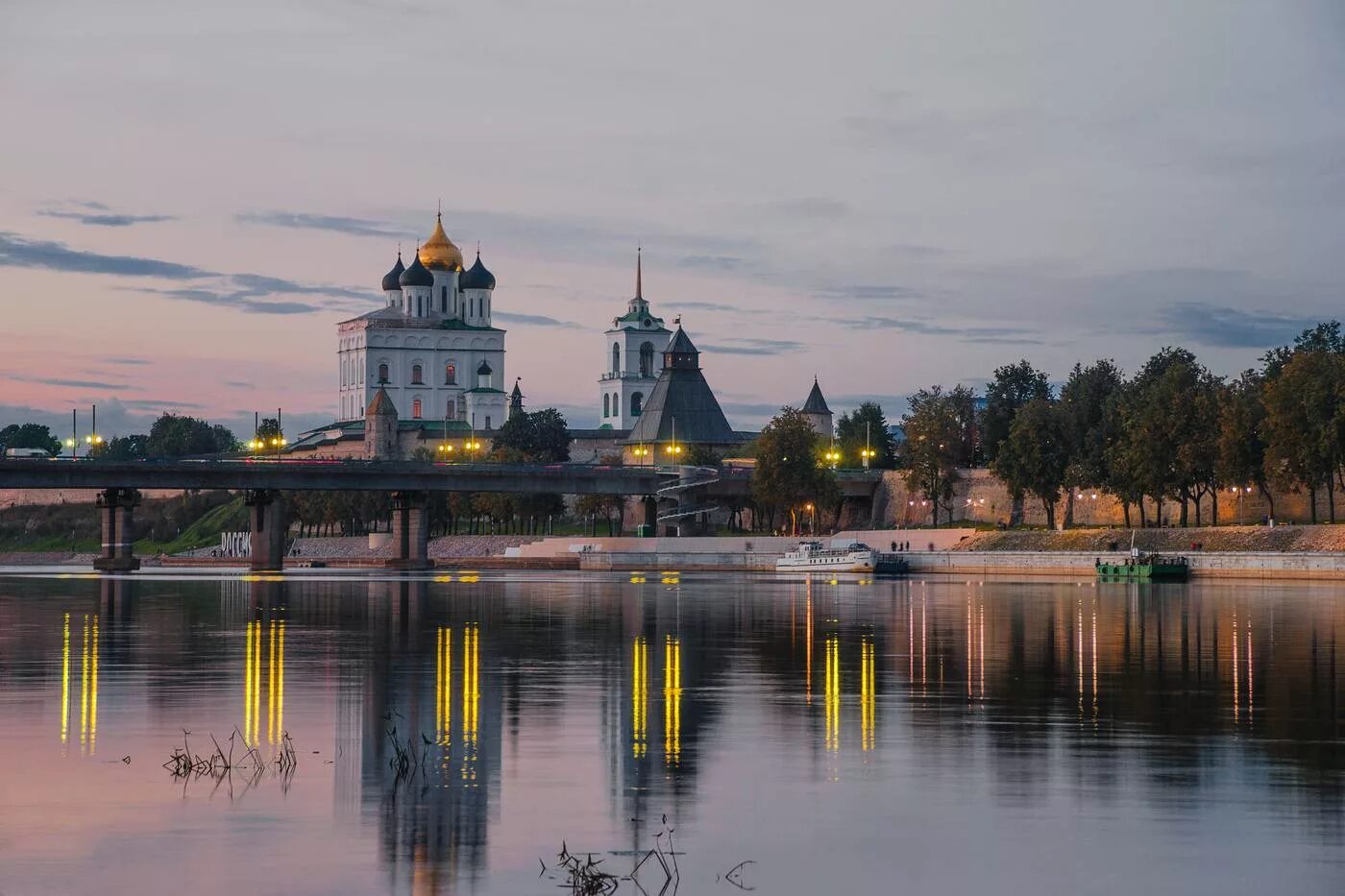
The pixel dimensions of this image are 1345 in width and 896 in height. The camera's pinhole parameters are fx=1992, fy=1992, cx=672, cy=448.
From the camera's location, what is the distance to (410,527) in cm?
15600

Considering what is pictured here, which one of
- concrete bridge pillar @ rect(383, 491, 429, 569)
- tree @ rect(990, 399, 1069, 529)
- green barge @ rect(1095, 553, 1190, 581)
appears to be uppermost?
tree @ rect(990, 399, 1069, 529)

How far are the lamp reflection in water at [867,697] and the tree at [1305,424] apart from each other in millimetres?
70344

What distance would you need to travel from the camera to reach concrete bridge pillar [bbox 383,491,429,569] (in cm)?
15488

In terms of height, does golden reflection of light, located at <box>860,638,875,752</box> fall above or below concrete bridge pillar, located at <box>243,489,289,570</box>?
below

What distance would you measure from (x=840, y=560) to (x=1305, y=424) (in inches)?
1269

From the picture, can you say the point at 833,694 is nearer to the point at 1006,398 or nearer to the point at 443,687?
the point at 443,687

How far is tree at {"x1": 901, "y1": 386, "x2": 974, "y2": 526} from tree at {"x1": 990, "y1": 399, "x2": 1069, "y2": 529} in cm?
1302

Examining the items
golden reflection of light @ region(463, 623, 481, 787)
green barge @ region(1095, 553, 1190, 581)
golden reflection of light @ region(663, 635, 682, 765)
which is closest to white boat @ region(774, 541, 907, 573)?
green barge @ region(1095, 553, 1190, 581)

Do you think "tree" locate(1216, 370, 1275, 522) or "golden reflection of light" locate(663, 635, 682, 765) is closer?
"golden reflection of light" locate(663, 635, 682, 765)

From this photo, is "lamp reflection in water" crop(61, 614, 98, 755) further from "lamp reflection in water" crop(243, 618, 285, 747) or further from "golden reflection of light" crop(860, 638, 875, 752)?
"golden reflection of light" crop(860, 638, 875, 752)

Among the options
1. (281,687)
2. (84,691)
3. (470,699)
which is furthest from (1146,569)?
(84,691)

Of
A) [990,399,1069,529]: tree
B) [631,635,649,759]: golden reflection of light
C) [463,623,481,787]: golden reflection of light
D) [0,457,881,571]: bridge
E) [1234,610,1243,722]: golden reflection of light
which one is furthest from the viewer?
[990,399,1069,529]: tree

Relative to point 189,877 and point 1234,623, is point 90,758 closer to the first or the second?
point 189,877

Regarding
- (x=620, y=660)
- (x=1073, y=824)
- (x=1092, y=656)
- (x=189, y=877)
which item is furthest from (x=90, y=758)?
(x=1092, y=656)
